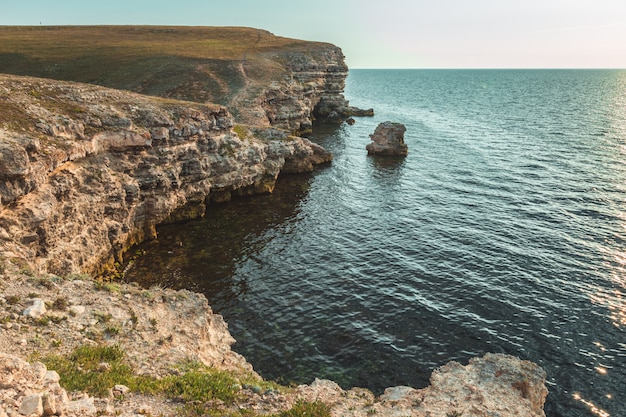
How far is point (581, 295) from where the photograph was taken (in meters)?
31.1

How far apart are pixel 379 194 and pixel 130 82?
5061cm

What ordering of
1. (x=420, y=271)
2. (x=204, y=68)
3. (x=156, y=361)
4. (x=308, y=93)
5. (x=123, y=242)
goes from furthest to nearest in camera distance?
1. (x=308, y=93)
2. (x=204, y=68)
3. (x=123, y=242)
4. (x=420, y=271)
5. (x=156, y=361)

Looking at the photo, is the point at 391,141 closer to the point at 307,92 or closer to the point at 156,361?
the point at 307,92

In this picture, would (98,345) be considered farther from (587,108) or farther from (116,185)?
(587,108)

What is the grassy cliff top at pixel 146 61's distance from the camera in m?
74.8

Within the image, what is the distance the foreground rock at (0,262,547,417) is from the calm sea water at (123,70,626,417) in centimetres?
272

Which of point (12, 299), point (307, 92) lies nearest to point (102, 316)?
point (12, 299)

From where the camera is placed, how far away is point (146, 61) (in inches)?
3319

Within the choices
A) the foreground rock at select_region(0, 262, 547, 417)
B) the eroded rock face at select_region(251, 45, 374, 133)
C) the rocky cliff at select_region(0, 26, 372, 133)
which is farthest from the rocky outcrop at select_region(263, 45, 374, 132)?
the foreground rock at select_region(0, 262, 547, 417)

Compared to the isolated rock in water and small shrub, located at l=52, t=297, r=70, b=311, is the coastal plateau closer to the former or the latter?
small shrub, located at l=52, t=297, r=70, b=311

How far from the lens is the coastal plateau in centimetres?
1583

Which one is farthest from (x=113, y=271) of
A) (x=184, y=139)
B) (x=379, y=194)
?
(x=379, y=194)

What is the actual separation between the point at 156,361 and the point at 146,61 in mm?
81180

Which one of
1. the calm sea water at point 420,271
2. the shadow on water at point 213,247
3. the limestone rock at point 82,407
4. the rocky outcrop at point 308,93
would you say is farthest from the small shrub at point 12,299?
the rocky outcrop at point 308,93
